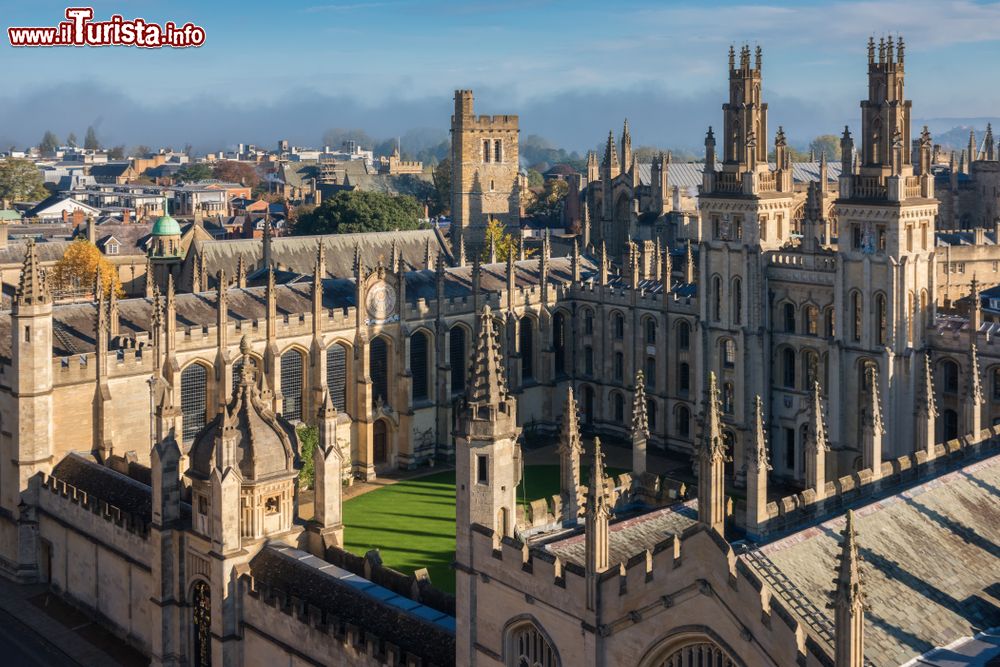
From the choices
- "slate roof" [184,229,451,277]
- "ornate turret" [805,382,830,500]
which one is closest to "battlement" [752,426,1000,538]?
"ornate turret" [805,382,830,500]

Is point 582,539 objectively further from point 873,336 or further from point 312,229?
point 312,229

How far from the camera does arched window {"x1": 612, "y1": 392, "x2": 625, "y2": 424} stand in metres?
63.6

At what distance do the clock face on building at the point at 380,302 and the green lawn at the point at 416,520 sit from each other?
7.80m

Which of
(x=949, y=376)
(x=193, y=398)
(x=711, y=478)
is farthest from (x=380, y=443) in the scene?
(x=711, y=478)

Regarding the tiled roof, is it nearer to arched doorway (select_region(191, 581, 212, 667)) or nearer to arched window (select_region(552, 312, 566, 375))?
arched doorway (select_region(191, 581, 212, 667))

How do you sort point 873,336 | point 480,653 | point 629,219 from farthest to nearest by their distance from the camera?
1. point 629,219
2. point 873,336
3. point 480,653

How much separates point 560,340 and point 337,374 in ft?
47.2

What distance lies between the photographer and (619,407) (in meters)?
63.9

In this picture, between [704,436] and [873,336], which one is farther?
[873,336]

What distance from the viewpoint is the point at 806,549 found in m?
25.6

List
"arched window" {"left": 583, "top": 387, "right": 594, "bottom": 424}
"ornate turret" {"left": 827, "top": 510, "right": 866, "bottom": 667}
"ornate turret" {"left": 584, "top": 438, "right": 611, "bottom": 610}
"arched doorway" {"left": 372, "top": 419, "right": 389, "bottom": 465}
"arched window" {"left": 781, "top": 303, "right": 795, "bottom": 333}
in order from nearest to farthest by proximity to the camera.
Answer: "ornate turret" {"left": 827, "top": 510, "right": 866, "bottom": 667} → "ornate turret" {"left": 584, "top": 438, "right": 611, "bottom": 610} → "arched window" {"left": 781, "top": 303, "right": 795, "bottom": 333} → "arched doorway" {"left": 372, "top": 419, "right": 389, "bottom": 465} → "arched window" {"left": 583, "top": 387, "right": 594, "bottom": 424}

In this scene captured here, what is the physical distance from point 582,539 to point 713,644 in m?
6.91

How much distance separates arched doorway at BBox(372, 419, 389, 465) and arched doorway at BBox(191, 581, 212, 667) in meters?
23.8

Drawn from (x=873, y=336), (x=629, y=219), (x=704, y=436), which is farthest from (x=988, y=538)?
(x=629, y=219)
